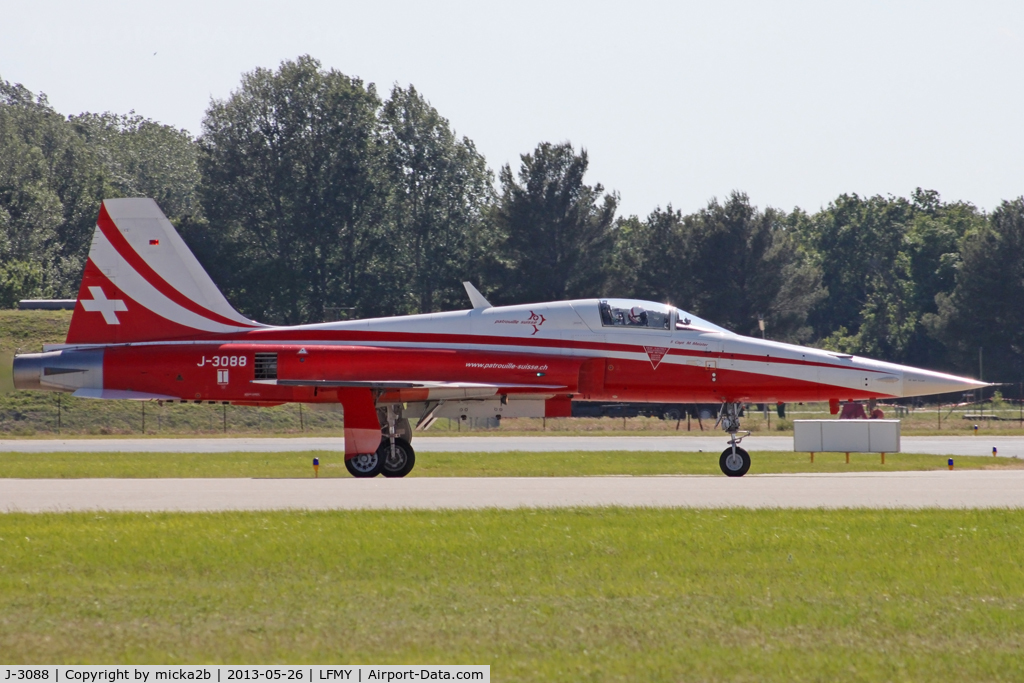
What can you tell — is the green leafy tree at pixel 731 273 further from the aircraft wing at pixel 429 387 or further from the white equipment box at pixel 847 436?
the aircraft wing at pixel 429 387

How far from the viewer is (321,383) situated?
20.5m

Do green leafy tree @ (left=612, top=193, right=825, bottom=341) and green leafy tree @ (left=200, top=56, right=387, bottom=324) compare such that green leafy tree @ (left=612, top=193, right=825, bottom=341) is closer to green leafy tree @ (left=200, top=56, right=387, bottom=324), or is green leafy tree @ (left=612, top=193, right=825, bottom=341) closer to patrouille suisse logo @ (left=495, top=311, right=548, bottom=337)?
green leafy tree @ (left=200, top=56, right=387, bottom=324)

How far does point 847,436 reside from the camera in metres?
25.5

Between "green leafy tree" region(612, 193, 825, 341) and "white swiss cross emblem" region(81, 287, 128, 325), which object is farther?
"green leafy tree" region(612, 193, 825, 341)

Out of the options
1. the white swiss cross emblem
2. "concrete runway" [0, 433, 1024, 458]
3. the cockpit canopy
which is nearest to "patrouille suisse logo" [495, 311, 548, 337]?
the cockpit canopy

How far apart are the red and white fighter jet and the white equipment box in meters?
4.56

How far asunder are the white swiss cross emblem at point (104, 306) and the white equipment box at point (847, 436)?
15.0 meters

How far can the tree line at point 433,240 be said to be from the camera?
224ft

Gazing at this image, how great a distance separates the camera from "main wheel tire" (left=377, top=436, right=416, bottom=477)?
21.0 m

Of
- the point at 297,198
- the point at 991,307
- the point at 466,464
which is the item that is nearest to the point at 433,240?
the point at 297,198

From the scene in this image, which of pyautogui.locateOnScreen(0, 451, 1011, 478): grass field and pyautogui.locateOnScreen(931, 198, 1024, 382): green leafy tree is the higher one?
pyautogui.locateOnScreen(931, 198, 1024, 382): green leafy tree

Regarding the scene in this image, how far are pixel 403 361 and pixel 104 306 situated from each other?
229 inches
